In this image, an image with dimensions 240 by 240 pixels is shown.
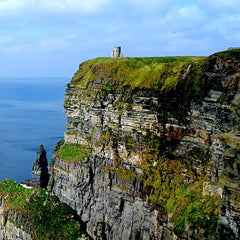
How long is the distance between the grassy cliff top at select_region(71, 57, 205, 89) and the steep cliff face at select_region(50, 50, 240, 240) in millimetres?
117

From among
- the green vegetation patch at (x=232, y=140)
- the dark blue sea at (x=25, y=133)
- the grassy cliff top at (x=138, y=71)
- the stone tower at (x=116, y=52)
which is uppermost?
the stone tower at (x=116, y=52)

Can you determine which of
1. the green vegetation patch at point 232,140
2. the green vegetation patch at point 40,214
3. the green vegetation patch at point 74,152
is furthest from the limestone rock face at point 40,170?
the green vegetation patch at point 232,140

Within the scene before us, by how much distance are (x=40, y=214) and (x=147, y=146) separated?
1276 centimetres

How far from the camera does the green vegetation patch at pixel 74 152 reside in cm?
3190

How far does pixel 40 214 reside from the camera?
2939cm

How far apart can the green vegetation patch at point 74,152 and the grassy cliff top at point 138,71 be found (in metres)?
7.04

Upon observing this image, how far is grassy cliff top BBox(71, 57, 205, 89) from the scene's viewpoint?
25.9 m

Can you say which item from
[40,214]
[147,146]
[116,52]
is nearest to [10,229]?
[40,214]

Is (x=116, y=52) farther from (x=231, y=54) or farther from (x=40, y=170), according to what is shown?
(x=40, y=170)

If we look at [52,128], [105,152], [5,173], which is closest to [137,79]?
[105,152]

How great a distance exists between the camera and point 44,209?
99.7 feet

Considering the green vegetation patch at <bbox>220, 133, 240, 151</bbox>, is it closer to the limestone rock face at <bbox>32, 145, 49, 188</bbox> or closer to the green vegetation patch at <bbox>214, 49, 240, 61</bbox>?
the green vegetation patch at <bbox>214, 49, 240, 61</bbox>

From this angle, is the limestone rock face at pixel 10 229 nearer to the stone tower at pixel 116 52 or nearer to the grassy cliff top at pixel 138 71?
the grassy cliff top at pixel 138 71

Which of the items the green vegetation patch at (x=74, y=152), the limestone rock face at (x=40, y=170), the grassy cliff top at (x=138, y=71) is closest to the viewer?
the grassy cliff top at (x=138, y=71)
